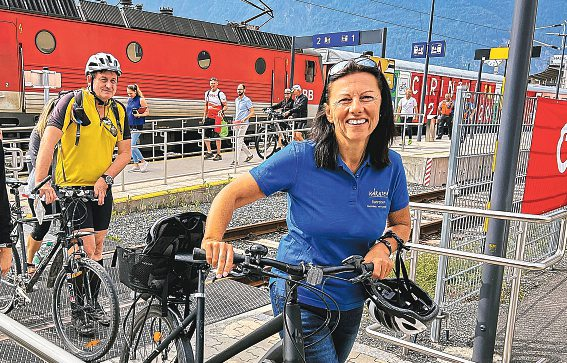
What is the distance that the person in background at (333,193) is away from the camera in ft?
7.34

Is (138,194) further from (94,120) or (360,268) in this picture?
(360,268)

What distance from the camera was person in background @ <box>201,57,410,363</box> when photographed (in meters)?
2.24

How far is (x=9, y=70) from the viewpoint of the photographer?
489 inches

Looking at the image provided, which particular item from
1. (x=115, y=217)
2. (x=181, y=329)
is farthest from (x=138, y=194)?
(x=181, y=329)

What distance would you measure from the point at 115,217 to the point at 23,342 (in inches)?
299

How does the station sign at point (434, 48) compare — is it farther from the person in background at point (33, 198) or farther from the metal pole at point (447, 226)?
the person in background at point (33, 198)

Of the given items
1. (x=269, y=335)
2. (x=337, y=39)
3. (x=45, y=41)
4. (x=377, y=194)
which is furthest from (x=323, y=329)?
(x=337, y=39)

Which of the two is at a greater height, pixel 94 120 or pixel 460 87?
pixel 460 87

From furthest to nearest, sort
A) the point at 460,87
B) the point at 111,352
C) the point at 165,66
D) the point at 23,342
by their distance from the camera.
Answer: the point at 165,66
the point at 460,87
the point at 111,352
the point at 23,342

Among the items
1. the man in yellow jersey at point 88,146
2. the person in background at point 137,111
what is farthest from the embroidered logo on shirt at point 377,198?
the person in background at point 137,111

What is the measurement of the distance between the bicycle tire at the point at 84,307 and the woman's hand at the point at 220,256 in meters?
2.05

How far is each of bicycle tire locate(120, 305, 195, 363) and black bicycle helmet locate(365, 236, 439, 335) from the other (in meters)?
0.98

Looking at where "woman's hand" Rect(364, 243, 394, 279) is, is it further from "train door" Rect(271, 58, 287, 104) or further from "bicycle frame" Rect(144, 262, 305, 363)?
"train door" Rect(271, 58, 287, 104)

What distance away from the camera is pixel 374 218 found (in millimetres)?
2336
